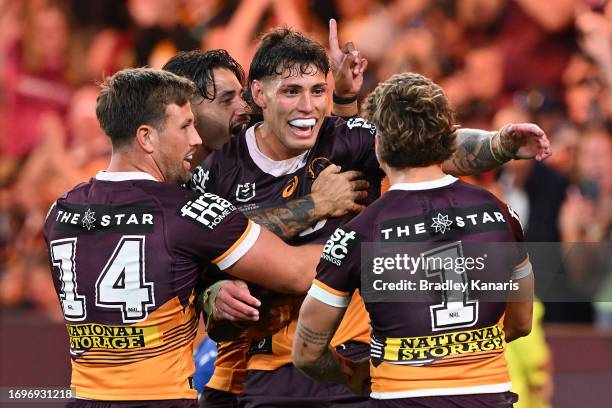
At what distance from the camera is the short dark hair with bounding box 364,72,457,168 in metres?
3.77

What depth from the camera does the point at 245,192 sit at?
473cm

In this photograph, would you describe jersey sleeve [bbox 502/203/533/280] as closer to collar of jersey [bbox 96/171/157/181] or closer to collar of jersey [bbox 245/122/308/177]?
collar of jersey [bbox 245/122/308/177]

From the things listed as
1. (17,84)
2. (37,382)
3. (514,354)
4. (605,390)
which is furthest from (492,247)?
(17,84)

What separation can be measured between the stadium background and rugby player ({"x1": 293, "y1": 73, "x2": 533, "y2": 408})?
4214 mm

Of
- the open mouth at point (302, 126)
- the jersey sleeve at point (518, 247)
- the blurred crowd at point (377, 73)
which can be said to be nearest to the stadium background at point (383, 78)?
the blurred crowd at point (377, 73)

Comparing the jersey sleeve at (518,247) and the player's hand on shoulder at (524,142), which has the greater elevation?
the player's hand on shoulder at (524,142)

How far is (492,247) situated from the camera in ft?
12.3

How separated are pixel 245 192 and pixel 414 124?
1.18 metres

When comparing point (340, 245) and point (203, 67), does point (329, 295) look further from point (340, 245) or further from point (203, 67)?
point (203, 67)

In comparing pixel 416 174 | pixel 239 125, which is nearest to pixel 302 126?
pixel 239 125

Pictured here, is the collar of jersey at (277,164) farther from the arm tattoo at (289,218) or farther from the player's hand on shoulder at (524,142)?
the player's hand on shoulder at (524,142)

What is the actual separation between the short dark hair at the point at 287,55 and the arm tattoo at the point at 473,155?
2.26 ft

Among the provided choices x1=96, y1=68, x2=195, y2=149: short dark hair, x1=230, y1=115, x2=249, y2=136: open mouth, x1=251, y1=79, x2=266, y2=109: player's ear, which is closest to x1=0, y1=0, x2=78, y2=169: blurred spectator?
x1=230, y1=115, x2=249, y2=136: open mouth

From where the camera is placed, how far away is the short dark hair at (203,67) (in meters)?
5.09
